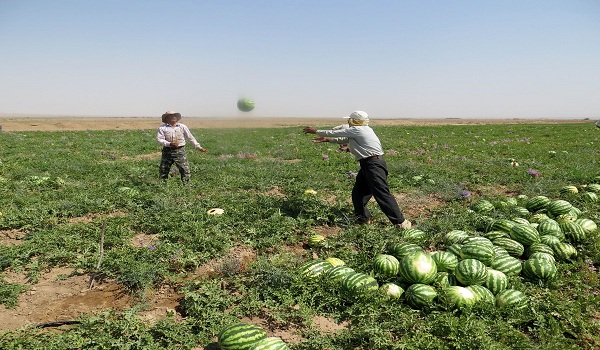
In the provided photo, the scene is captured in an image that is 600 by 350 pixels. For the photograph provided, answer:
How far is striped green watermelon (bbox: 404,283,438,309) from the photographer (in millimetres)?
3816

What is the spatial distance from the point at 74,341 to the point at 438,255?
4.03 m

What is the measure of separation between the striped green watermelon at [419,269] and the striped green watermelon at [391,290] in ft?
0.57

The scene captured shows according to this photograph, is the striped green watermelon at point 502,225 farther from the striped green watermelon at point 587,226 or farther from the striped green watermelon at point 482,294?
the striped green watermelon at point 482,294

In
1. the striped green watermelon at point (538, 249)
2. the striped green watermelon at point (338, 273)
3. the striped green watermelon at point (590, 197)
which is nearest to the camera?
the striped green watermelon at point (338, 273)

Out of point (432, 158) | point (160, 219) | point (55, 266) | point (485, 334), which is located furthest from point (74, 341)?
point (432, 158)

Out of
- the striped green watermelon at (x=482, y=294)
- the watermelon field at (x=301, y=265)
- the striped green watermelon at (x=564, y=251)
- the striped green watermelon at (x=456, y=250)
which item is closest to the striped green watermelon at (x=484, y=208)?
the watermelon field at (x=301, y=265)

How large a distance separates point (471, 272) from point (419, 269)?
57 cm

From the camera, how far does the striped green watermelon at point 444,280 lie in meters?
4.03

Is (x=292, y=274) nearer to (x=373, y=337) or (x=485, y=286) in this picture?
(x=373, y=337)

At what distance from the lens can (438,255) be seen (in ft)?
14.5

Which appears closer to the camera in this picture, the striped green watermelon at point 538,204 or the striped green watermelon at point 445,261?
the striped green watermelon at point 445,261

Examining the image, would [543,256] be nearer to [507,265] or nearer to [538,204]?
[507,265]

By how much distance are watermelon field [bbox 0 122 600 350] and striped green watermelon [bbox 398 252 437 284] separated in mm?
13

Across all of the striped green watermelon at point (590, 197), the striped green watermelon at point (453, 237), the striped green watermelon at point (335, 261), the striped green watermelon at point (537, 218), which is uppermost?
the striped green watermelon at point (590, 197)
